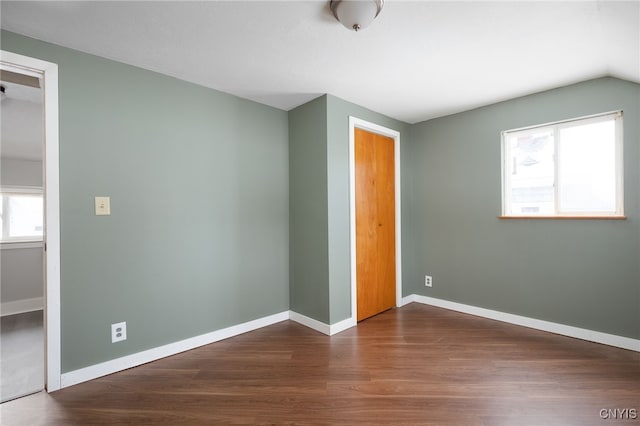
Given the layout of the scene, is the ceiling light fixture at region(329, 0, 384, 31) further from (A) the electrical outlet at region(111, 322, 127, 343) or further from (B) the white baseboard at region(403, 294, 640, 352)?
(B) the white baseboard at region(403, 294, 640, 352)

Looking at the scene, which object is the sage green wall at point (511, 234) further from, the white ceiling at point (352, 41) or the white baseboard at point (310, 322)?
the white baseboard at point (310, 322)

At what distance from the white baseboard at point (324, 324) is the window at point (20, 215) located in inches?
155

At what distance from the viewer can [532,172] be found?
9.47 feet

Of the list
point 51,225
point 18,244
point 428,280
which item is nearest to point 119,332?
point 51,225

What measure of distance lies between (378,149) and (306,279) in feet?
5.68

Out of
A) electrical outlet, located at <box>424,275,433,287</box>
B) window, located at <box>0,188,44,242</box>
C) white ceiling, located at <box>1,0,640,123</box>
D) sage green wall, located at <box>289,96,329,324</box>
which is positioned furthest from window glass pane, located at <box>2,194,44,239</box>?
electrical outlet, located at <box>424,275,433,287</box>

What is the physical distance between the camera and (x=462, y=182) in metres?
3.32

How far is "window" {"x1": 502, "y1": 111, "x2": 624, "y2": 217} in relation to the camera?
96.0 inches

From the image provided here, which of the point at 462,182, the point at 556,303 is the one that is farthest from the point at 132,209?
the point at 556,303

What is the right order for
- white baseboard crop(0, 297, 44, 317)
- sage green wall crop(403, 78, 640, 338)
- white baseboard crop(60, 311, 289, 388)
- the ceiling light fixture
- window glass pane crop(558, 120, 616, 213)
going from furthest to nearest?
white baseboard crop(0, 297, 44, 317) < window glass pane crop(558, 120, 616, 213) < sage green wall crop(403, 78, 640, 338) < white baseboard crop(60, 311, 289, 388) < the ceiling light fixture

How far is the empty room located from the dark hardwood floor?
0.06 ft

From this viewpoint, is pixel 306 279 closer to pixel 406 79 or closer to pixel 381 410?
pixel 381 410

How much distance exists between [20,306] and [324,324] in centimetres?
403

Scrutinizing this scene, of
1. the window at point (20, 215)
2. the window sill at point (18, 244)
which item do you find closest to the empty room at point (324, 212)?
the window sill at point (18, 244)
